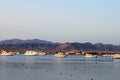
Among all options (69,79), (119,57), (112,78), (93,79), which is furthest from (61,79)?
(119,57)

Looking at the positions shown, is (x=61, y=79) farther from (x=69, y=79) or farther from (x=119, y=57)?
(x=119, y=57)

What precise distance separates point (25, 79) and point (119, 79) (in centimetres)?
1210

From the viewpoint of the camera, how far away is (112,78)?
50938 millimetres

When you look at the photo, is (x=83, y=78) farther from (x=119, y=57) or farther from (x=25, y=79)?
(x=119, y=57)

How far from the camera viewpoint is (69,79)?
48125 millimetres

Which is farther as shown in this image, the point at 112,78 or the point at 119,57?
the point at 119,57

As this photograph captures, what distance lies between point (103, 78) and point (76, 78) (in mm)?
3643

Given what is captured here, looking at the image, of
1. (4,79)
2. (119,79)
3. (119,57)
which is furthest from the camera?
(119,57)

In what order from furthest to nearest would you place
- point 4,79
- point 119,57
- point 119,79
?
point 119,57
point 119,79
point 4,79

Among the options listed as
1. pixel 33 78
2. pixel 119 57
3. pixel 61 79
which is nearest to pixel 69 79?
pixel 61 79

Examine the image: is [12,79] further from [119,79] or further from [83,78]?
[119,79]

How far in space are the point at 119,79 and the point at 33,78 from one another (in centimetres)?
1101

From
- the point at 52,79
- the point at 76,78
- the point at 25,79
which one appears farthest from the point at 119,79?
the point at 25,79

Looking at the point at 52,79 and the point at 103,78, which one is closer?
the point at 52,79
